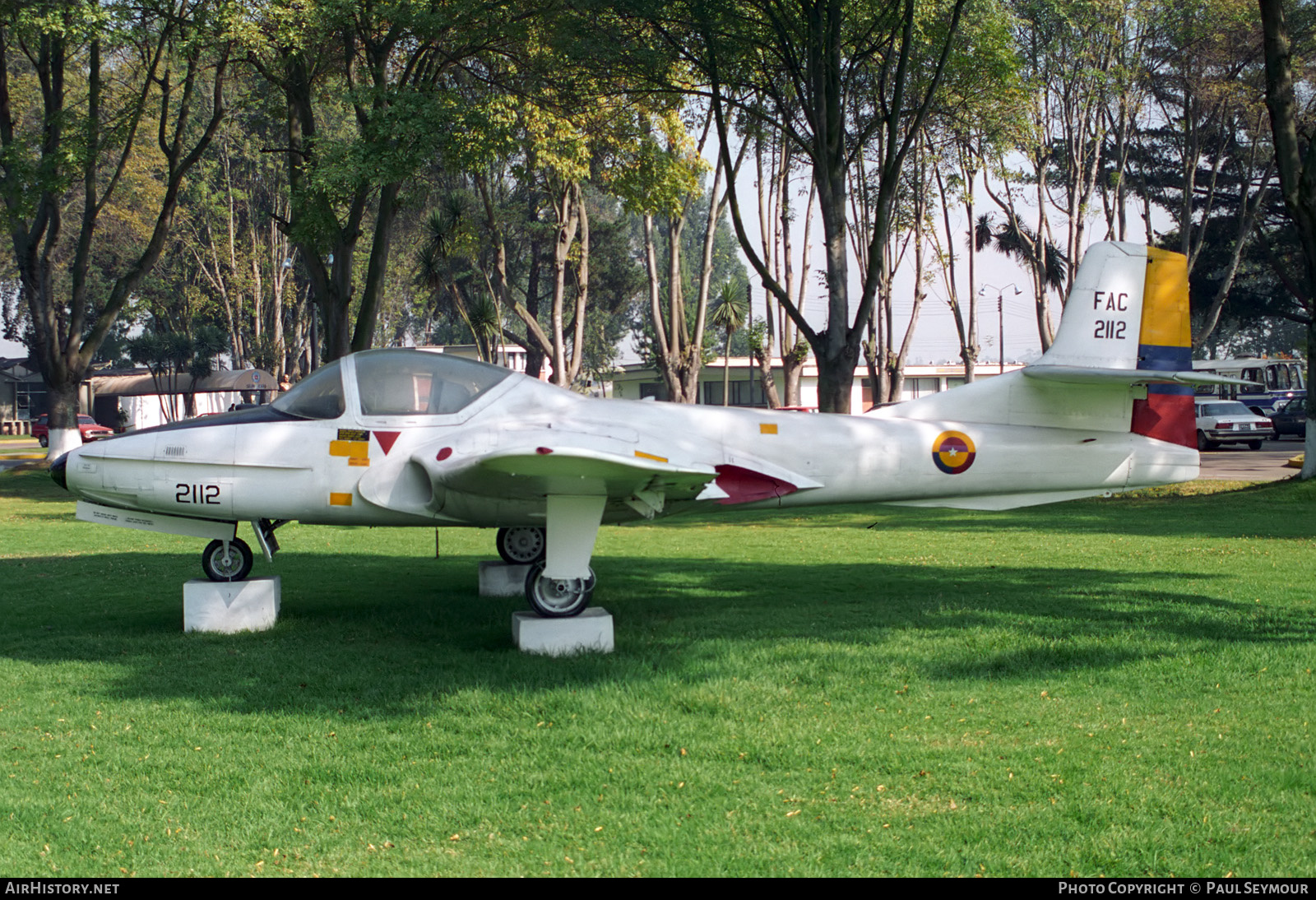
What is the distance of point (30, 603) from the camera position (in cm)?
1083

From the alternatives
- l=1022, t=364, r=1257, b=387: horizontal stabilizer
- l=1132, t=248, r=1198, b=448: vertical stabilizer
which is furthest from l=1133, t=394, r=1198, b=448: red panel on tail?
l=1022, t=364, r=1257, b=387: horizontal stabilizer

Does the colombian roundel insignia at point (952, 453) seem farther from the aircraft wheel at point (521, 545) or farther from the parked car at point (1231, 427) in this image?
the parked car at point (1231, 427)

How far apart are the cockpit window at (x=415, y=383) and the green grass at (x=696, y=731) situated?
2.06m

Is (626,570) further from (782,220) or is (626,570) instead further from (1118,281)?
(782,220)

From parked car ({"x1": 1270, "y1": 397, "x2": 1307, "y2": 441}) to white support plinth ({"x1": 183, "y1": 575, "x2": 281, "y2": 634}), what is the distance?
4325 centimetres

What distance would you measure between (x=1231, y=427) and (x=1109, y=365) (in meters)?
31.1

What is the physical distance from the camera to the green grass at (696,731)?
443 cm

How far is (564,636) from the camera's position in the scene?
8.17 m

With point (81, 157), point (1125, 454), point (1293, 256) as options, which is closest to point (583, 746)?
point (1125, 454)

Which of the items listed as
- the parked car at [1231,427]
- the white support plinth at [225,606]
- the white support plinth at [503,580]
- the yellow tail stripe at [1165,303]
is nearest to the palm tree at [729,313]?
the parked car at [1231,427]

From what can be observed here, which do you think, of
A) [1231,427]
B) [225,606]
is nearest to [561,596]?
[225,606]

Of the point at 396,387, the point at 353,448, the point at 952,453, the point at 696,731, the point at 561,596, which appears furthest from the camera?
the point at 952,453

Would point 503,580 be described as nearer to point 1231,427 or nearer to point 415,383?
point 415,383

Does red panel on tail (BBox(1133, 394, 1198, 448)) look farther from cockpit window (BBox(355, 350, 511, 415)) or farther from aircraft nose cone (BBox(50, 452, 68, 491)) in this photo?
aircraft nose cone (BBox(50, 452, 68, 491))
